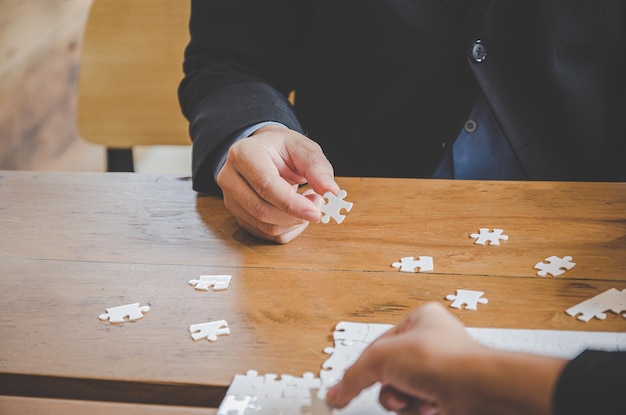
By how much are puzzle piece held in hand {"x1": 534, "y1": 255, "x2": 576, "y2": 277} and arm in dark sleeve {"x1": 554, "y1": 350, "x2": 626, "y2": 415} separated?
0.41m

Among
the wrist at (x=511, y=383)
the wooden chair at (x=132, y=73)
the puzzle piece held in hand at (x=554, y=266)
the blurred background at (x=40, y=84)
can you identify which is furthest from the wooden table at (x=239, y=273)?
the blurred background at (x=40, y=84)

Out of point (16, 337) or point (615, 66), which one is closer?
point (16, 337)

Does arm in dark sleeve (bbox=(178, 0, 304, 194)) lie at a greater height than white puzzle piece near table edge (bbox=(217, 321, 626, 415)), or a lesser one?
greater

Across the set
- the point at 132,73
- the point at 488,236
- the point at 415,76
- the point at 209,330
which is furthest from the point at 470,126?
the point at 132,73

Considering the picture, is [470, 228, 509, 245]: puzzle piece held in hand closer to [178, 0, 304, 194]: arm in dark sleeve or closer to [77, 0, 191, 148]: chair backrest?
[178, 0, 304, 194]: arm in dark sleeve

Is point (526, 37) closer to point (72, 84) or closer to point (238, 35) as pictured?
point (238, 35)

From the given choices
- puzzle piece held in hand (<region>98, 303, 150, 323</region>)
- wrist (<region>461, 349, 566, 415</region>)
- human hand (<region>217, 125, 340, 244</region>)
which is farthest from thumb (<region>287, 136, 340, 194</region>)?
wrist (<region>461, 349, 566, 415</region>)

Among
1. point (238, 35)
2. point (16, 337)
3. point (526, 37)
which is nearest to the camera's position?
point (16, 337)

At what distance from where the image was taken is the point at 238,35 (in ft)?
5.64

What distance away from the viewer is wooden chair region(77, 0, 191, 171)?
92.5 inches

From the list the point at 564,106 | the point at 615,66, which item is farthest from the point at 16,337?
the point at 615,66

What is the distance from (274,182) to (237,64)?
59cm

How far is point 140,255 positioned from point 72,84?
8.13 ft

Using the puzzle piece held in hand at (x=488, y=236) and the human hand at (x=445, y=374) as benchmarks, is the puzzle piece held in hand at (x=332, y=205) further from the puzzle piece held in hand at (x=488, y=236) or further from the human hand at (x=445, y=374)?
the human hand at (x=445, y=374)
